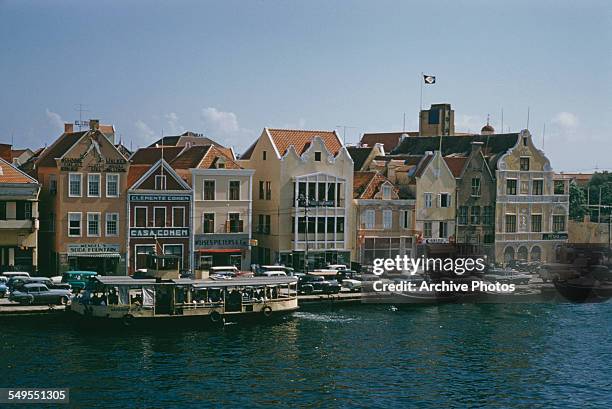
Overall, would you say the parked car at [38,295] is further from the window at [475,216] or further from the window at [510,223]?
the window at [510,223]

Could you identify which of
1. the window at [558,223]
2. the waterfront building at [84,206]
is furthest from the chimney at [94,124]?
the window at [558,223]

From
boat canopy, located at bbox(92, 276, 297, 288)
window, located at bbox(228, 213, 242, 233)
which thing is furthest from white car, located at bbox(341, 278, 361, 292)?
window, located at bbox(228, 213, 242, 233)

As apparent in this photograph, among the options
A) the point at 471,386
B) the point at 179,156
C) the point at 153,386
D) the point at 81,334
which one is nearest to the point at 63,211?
the point at 179,156

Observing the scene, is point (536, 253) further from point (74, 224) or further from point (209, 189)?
point (74, 224)

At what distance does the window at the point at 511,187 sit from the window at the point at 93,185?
4596cm

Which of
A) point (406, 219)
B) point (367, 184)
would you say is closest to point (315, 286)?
point (367, 184)

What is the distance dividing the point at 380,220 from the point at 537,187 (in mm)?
21312

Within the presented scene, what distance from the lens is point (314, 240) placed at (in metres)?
99.0

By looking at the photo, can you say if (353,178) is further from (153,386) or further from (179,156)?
(153,386)

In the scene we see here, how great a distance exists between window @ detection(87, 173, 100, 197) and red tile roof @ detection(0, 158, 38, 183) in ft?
15.7

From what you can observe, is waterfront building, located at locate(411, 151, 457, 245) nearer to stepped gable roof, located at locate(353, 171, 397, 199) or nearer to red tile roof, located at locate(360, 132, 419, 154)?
stepped gable roof, located at locate(353, 171, 397, 199)

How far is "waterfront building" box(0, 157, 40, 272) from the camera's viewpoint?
279 ft

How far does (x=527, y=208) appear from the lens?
112312mm

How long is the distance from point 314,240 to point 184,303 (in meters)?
26.9
